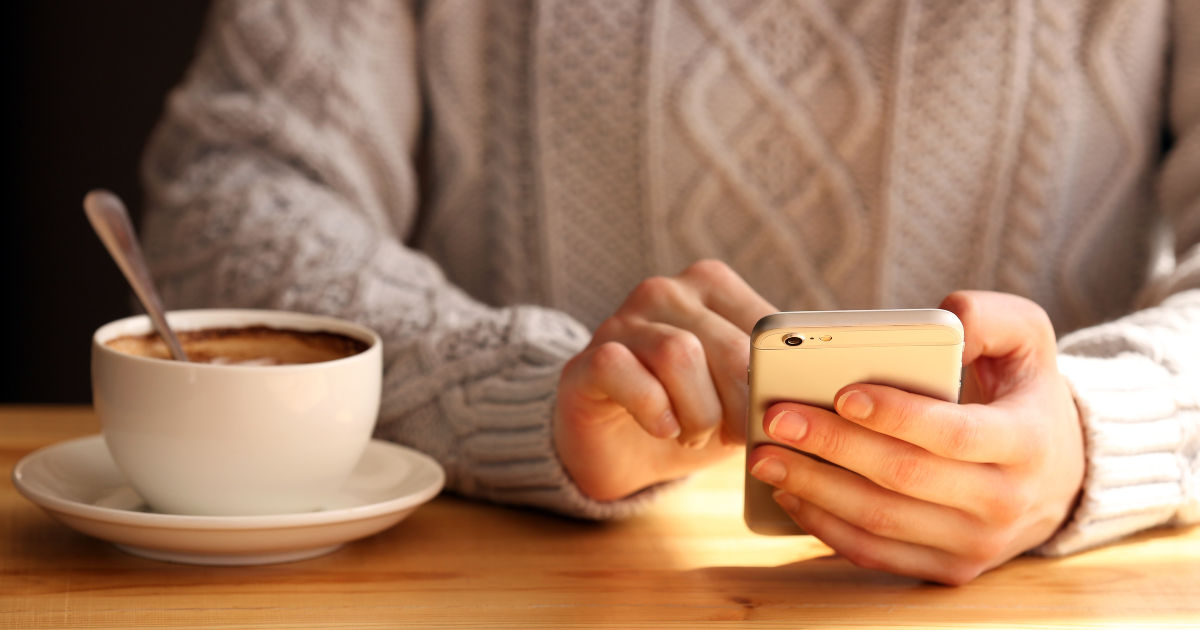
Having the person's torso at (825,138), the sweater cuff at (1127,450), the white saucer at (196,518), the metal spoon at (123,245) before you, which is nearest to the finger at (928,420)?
the sweater cuff at (1127,450)

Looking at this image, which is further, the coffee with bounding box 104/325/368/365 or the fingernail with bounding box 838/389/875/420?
the coffee with bounding box 104/325/368/365

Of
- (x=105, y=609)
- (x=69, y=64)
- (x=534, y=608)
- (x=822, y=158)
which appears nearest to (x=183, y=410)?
(x=105, y=609)

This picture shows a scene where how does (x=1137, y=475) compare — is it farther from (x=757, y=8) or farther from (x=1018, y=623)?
(x=757, y=8)

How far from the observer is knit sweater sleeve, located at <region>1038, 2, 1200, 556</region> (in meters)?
0.53

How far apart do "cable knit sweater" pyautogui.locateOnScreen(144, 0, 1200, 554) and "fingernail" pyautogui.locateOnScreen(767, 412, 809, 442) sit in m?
0.36

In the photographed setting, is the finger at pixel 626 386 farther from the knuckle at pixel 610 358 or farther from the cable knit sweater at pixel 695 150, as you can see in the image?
the cable knit sweater at pixel 695 150

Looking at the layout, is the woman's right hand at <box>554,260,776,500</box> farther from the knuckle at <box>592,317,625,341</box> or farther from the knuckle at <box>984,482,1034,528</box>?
the knuckle at <box>984,482,1034,528</box>

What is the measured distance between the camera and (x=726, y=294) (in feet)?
1.86

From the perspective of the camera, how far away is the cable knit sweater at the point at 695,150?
2.83ft

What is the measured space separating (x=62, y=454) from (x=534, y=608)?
33 centimetres

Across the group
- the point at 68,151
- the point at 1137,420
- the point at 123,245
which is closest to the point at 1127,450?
the point at 1137,420

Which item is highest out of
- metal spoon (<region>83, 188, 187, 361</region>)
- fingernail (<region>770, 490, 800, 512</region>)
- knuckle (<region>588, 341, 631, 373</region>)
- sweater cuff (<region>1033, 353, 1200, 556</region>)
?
metal spoon (<region>83, 188, 187, 361</region>)

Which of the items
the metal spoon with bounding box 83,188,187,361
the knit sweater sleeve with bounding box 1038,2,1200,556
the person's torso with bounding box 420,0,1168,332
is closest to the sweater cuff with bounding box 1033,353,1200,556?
the knit sweater sleeve with bounding box 1038,2,1200,556

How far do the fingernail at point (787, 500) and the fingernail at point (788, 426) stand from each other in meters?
0.06
